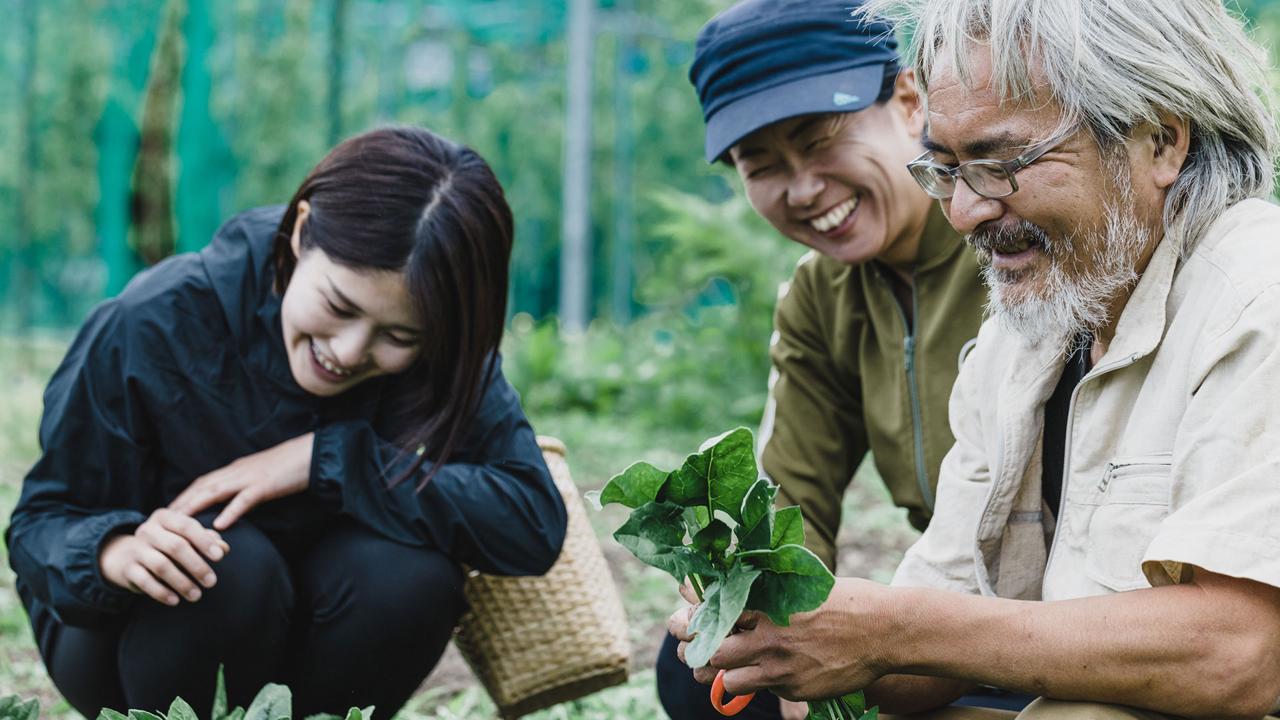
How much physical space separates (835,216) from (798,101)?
0.23 m

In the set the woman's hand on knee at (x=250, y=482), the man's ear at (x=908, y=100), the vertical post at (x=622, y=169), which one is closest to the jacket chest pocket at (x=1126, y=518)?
the man's ear at (x=908, y=100)

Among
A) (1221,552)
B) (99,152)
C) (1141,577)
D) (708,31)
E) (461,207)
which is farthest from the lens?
(99,152)

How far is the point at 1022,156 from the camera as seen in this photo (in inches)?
65.3

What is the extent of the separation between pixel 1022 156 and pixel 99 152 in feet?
42.9

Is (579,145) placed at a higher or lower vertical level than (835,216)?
lower

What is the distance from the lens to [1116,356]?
168 cm

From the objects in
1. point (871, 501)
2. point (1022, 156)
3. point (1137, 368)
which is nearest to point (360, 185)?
point (1022, 156)

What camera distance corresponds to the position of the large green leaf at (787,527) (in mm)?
1546

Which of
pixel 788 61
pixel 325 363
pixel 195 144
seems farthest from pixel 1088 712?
pixel 195 144

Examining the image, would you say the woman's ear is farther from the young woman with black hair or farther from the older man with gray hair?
the older man with gray hair

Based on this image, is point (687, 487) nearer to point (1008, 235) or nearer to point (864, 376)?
point (1008, 235)

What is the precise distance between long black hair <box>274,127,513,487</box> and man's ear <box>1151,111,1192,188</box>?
1.12m

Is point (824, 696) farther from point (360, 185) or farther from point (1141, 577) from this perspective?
point (360, 185)

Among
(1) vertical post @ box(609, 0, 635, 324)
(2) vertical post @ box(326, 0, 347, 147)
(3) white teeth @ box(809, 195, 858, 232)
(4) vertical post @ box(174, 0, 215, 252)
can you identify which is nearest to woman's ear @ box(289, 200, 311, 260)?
(3) white teeth @ box(809, 195, 858, 232)
